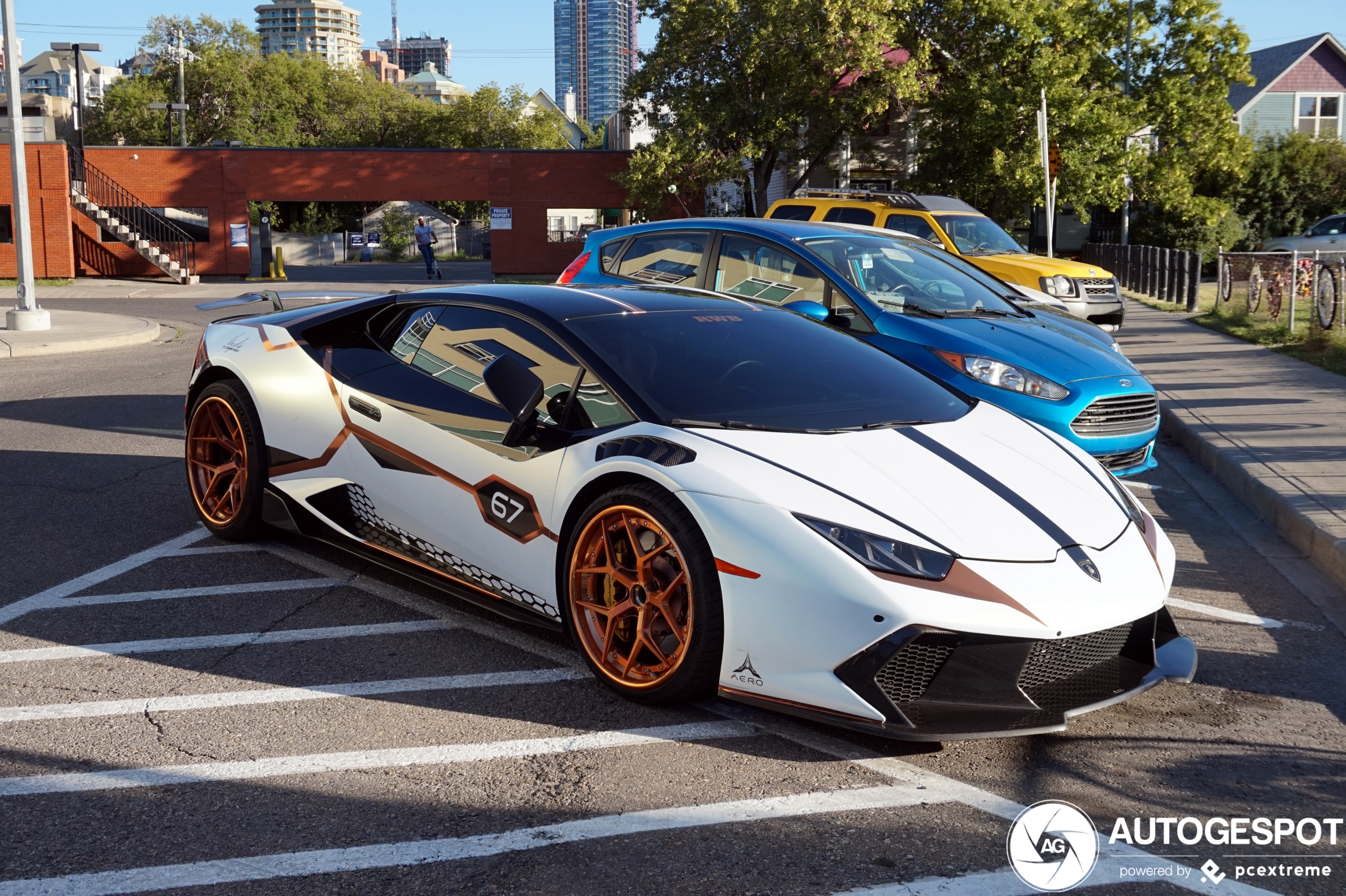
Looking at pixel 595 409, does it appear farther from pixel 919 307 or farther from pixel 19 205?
pixel 19 205

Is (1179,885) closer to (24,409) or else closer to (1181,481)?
(1181,481)

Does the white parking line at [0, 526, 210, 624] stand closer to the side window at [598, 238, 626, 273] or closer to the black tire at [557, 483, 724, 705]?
the black tire at [557, 483, 724, 705]

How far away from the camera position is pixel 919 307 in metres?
7.73

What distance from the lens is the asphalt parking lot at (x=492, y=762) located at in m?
2.99

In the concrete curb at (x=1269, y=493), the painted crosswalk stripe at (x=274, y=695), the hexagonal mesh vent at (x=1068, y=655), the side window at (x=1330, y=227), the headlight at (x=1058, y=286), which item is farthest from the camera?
the side window at (x=1330, y=227)

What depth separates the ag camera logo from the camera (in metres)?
2.99

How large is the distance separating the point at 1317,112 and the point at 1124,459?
48245mm

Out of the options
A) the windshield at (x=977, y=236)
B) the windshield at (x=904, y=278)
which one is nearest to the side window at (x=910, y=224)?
the windshield at (x=977, y=236)

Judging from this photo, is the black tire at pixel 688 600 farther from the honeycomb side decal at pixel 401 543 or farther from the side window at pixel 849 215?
the side window at pixel 849 215

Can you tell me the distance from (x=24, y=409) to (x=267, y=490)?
572cm

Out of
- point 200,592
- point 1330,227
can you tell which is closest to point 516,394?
point 200,592

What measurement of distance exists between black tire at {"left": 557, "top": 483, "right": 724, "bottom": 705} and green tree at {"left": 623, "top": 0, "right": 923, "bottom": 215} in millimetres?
28711

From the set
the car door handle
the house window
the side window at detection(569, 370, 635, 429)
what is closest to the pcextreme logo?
the side window at detection(569, 370, 635, 429)

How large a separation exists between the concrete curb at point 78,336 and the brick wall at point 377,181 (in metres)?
19.0
